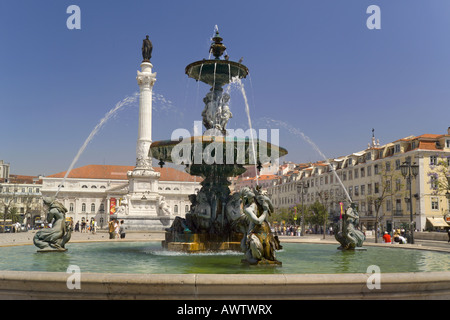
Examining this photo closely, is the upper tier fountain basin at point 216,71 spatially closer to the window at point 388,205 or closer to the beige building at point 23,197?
the window at point 388,205

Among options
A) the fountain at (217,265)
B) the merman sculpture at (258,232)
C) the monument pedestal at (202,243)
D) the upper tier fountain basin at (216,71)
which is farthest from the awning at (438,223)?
the merman sculpture at (258,232)

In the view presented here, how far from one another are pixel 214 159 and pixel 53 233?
14.8ft

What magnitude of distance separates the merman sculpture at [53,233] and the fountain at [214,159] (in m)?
2.75

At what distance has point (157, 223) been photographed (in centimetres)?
4928

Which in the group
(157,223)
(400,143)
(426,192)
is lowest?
(157,223)

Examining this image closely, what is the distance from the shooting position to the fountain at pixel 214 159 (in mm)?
11016

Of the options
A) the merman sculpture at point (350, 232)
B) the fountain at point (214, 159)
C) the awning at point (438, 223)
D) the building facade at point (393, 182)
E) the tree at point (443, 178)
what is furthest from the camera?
the building facade at point (393, 182)

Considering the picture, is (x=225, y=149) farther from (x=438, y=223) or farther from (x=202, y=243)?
(x=438, y=223)

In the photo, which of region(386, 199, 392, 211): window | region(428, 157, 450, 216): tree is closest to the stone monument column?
region(428, 157, 450, 216): tree

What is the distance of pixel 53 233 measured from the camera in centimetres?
1038

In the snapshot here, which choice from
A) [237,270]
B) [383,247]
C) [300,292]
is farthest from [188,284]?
[383,247]
